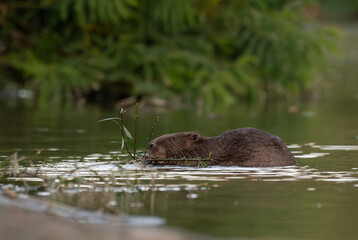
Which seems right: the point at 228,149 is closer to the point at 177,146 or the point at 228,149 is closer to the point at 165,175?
the point at 177,146

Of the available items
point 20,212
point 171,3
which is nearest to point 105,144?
point 20,212

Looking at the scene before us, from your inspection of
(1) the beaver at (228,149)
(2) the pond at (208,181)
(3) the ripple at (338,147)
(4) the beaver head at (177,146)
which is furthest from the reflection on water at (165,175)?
(3) the ripple at (338,147)

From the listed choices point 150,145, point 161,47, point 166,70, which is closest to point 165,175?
point 150,145

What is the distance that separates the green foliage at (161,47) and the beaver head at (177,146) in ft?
31.1

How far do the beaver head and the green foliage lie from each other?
9.47m

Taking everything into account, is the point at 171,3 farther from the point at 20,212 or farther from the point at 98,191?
the point at 20,212

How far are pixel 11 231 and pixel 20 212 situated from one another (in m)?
0.70

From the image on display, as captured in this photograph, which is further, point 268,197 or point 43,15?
point 43,15

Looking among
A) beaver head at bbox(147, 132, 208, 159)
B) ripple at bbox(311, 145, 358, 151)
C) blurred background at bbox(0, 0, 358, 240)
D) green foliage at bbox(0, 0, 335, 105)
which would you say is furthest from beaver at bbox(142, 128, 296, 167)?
green foliage at bbox(0, 0, 335, 105)

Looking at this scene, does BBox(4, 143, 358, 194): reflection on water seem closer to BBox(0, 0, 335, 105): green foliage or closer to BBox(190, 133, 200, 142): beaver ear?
BBox(190, 133, 200, 142): beaver ear

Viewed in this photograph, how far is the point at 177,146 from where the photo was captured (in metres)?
10.9

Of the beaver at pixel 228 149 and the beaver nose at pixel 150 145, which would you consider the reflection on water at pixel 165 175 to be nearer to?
the beaver at pixel 228 149

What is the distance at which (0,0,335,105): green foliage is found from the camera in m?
20.6

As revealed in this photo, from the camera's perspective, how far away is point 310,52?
74.5 feet
